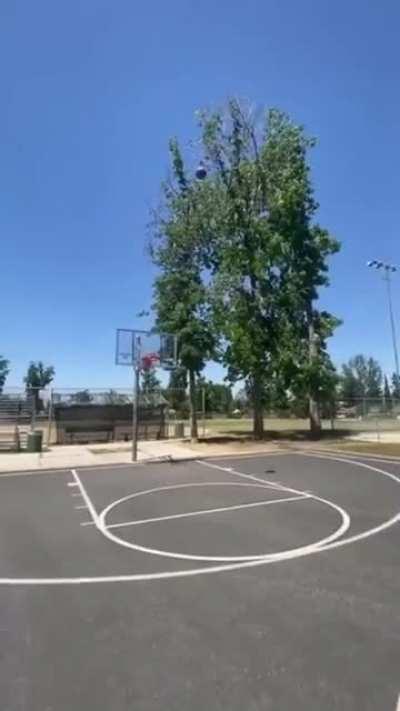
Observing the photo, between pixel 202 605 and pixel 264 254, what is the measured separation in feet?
79.9

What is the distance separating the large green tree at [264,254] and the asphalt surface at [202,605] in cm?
1731

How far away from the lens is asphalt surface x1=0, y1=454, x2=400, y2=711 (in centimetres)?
357

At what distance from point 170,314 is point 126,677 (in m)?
24.9

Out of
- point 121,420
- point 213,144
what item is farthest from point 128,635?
point 213,144

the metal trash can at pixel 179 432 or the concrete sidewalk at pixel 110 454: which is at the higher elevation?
the metal trash can at pixel 179 432

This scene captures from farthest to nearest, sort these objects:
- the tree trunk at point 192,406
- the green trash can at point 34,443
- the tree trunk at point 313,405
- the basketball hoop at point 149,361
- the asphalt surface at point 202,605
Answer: the tree trunk at point 313,405 < the tree trunk at point 192,406 < the green trash can at point 34,443 < the basketball hoop at point 149,361 < the asphalt surface at point 202,605

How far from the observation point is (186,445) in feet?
83.0

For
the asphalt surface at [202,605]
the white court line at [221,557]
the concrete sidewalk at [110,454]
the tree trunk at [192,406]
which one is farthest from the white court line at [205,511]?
the tree trunk at [192,406]

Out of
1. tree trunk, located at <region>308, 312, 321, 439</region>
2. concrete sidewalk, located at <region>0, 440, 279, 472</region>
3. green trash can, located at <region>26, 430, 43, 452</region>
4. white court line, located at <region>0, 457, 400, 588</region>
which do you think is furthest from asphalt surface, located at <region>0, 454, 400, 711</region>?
tree trunk, located at <region>308, 312, 321, 439</region>

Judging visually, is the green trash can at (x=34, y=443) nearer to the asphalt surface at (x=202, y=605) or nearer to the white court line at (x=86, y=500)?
the white court line at (x=86, y=500)

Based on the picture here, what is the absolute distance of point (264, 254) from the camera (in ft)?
92.1

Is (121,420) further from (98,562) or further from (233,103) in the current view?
(98,562)

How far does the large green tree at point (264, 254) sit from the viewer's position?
27.8 meters

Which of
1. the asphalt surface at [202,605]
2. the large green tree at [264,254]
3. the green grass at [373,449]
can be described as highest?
the large green tree at [264,254]
